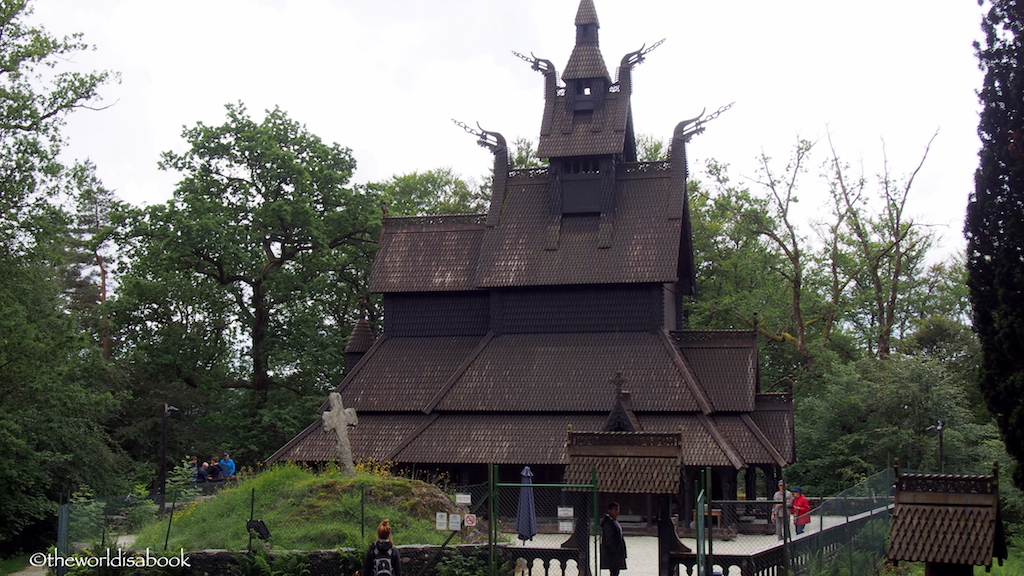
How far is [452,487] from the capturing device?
90.6 feet

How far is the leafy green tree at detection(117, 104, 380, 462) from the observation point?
127ft

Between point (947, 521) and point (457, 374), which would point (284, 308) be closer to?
point (457, 374)

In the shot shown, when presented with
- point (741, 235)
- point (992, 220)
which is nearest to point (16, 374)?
point (992, 220)

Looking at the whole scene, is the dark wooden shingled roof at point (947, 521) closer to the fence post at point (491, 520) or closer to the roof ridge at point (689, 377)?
the fence post at point (491, 520)

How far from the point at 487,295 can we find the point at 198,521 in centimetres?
1416

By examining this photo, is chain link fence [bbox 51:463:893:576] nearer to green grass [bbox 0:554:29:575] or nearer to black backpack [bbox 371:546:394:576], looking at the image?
black backpack [bbox 371:546:394:576]

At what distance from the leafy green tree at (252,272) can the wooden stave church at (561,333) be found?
555 centimetres

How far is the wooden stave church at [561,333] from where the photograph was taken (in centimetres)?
2838

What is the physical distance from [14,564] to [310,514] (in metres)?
11.2

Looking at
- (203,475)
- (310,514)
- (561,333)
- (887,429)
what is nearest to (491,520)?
(310,514)

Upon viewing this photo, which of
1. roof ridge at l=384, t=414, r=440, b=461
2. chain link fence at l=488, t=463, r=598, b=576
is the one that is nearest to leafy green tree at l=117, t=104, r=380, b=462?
roof ridge at l=384, t=414, r=440, b=461

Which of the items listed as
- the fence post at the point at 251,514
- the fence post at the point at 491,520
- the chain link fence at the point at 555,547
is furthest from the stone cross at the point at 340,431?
the fence post at the point at 491,520

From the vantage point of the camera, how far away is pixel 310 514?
2016 centimetres

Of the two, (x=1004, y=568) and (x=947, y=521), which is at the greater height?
(x=947, y=521)
